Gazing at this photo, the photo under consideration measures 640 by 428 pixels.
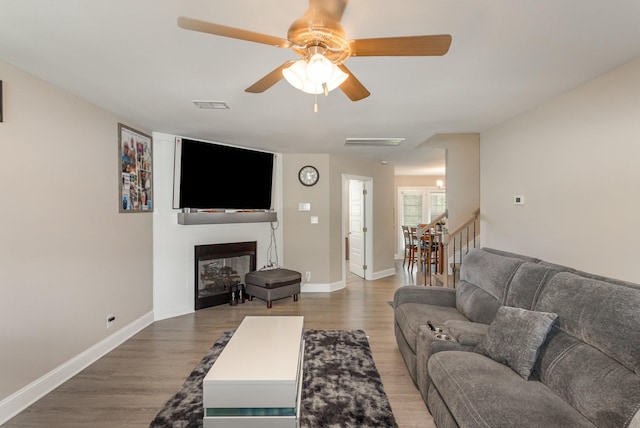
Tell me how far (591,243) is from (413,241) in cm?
503

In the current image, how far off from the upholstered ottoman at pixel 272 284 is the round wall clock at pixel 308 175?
1.57 m

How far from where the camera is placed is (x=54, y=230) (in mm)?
2469

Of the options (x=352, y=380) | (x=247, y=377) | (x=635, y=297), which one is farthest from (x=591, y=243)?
(x=247, y=377)

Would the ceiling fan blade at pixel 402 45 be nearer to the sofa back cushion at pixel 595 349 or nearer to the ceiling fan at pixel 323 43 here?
the ceiling fan at pixel 323 43

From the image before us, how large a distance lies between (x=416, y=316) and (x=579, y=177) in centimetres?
→ 185

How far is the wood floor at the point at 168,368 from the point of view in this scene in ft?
6.86

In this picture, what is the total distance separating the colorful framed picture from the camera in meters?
3.34

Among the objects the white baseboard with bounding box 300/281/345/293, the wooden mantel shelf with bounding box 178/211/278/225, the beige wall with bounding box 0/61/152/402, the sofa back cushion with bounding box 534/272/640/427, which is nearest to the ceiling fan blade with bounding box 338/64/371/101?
the sofa back cushion with bounding box 534/272/640/427

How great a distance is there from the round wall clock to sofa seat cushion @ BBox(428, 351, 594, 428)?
3.82 m

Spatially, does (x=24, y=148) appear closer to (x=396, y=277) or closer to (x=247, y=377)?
(x=247, y=377)

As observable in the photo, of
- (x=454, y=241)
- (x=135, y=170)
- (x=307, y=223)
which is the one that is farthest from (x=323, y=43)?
(x=307, y=223)

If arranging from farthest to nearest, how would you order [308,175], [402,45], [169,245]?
[308,175]
[169,245]
[402,45]

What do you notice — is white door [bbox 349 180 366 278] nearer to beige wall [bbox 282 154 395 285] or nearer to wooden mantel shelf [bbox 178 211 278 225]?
beige wall [bbox 282 154 395 285]

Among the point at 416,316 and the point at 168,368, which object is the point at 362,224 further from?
the point at 168,368
